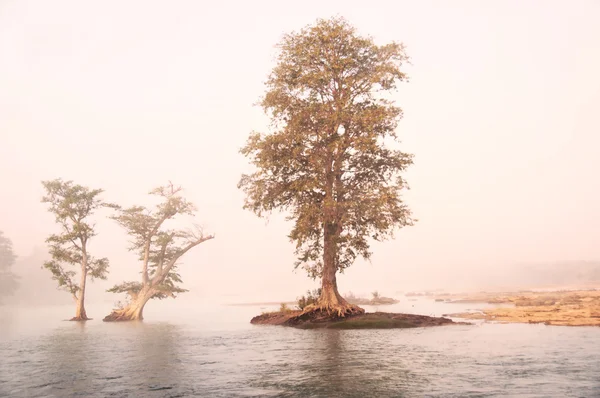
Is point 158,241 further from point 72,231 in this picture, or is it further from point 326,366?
point 326,366

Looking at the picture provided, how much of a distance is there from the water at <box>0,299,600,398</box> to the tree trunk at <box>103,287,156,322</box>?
82.7ft

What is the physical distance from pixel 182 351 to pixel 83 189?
37710mm

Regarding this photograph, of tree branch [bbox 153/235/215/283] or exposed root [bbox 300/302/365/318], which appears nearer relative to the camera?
exposed root [bbox 300/302/365/318]

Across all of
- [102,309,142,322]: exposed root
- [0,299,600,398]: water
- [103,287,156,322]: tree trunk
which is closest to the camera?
[0,299,600,398]: water

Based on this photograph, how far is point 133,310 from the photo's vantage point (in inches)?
2112

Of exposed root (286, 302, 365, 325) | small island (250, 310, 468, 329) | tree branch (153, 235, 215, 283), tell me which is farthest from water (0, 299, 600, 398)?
tree branch (153, 235, 215, 283)

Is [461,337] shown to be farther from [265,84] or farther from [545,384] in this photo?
[265,84]

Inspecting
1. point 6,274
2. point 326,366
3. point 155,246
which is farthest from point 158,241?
point 6,274

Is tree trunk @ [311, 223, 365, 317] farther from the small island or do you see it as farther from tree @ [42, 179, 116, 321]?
tree @ [42, 179, 116, 321]

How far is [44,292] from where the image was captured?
157000mm

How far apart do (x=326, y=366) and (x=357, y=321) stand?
16.9m

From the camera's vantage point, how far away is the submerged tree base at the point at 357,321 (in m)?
32.9

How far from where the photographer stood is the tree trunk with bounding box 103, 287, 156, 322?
Answer: 53406 millimetres

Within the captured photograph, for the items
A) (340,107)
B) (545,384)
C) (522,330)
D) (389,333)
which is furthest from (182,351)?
(340,107)
